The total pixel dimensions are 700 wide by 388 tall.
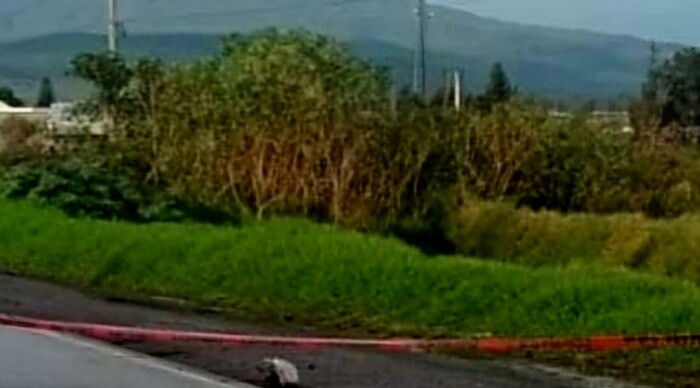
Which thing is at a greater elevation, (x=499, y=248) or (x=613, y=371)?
(x=613, y=371)


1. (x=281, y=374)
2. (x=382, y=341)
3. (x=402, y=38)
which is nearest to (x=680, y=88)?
(x=382, y=341)

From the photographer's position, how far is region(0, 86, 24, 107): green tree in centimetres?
8025

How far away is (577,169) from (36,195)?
8758 millimetres

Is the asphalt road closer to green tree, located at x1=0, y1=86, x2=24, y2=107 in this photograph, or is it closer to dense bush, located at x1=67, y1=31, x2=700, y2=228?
dense bush, located at x1=67, y1=31, x2=700, y2=228

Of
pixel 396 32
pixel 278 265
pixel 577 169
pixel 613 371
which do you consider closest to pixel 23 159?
pixel 577 169

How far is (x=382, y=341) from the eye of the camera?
15156 millimetres

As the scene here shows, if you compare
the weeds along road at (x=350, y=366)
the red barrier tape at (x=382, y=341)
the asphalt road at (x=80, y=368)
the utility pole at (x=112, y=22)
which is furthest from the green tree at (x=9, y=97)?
the asphalt road at (x=80, y=368)

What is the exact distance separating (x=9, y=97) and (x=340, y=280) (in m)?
65.6

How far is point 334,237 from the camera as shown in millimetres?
21781

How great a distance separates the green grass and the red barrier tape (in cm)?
121

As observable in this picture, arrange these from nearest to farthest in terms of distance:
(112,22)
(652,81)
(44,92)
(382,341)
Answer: (382,341) → (652,81) → (112,22) → (44,92)

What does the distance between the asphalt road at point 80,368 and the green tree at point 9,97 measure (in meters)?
65.5

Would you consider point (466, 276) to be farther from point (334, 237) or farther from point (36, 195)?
point (36, 195)

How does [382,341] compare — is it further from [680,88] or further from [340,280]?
[680,88]
